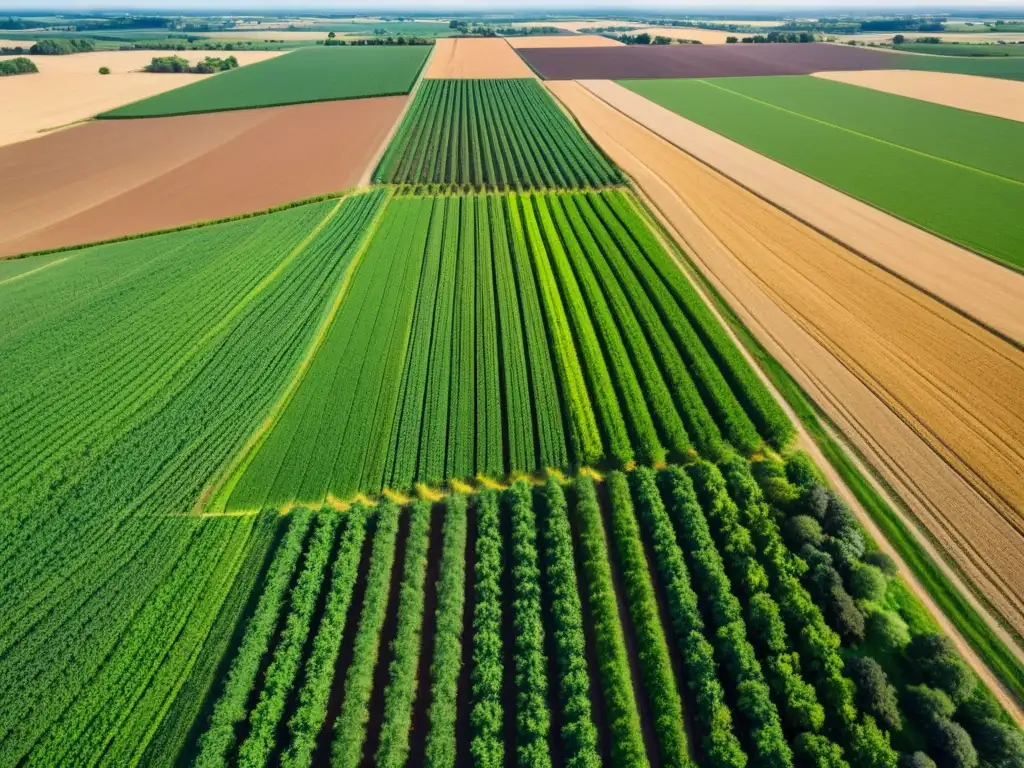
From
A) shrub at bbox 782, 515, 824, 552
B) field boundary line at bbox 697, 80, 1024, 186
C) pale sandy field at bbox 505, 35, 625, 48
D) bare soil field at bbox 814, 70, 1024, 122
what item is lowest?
shrub at bbox 782, 515, 824, 552

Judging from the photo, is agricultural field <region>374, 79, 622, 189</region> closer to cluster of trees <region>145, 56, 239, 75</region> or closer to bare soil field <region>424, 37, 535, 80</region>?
bare soil field <region>424, 37, 535, 80</region>

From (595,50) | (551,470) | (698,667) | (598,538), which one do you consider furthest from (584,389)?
(595,50)

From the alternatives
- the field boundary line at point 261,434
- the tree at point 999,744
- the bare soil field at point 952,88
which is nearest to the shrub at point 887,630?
the tree at point 999,744

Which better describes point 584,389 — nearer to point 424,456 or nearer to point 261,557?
point 424,456

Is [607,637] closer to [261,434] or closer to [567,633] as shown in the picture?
[567,633]

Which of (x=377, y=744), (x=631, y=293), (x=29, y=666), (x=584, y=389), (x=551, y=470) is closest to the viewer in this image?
(x=377, y=744)

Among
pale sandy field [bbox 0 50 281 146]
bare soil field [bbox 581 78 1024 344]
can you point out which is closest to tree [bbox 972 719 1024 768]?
bare soil field [bbox 581 78 1024 344]
